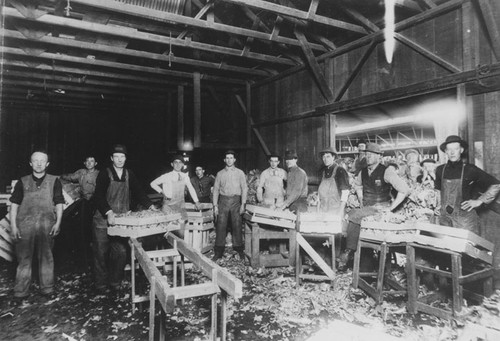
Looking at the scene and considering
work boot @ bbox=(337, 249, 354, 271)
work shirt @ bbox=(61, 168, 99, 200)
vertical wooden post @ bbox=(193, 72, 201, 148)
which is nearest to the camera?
work boot @ bbox=(337, 249, 354, 271)

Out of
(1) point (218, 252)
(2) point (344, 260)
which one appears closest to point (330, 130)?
(2) point (344, 260)

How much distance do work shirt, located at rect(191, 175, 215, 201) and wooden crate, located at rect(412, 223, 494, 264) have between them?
6.58 metres

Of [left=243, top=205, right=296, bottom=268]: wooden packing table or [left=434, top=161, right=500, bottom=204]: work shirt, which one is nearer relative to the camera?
[left=434, top=161, right=500, bottom=204]: work shirt

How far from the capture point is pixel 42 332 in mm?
4242

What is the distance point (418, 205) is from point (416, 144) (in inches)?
228

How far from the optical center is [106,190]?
17.9 feet

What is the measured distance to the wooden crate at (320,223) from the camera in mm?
5527

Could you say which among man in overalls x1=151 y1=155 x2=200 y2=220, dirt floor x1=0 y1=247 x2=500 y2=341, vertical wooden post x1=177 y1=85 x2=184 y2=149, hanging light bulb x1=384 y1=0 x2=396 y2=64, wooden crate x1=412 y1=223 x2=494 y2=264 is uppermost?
hanging light bulb x1=384 y1=0 x2=396 y2=64

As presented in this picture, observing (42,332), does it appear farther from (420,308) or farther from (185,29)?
(185,29)

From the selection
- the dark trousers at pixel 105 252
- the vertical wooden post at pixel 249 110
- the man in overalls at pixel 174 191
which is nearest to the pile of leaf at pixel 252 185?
the vertical wooden post at pixel 249 110

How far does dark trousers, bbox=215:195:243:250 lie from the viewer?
24.0 feet

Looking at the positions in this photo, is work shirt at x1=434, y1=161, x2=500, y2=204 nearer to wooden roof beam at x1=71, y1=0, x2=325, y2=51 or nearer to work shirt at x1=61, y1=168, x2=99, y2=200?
wooden roof beam at x1=71, y1=0, x2=325, y2=51

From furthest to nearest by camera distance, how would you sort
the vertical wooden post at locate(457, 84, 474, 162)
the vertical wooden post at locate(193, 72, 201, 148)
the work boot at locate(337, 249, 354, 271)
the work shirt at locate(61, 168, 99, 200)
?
the vertical wooden post at locate(193, 72, 201, 148), the work shirt at locate(61, 168, 99, 200), the work boot at locate(337, 249, 354, 271), the vertical wooden post at locate(457, 84, 474, 162)

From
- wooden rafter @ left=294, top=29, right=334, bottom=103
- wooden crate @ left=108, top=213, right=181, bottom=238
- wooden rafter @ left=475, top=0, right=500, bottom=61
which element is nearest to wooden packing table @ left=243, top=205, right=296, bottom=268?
wooden crate @ left=108, top=213, right=181, bottom=238
